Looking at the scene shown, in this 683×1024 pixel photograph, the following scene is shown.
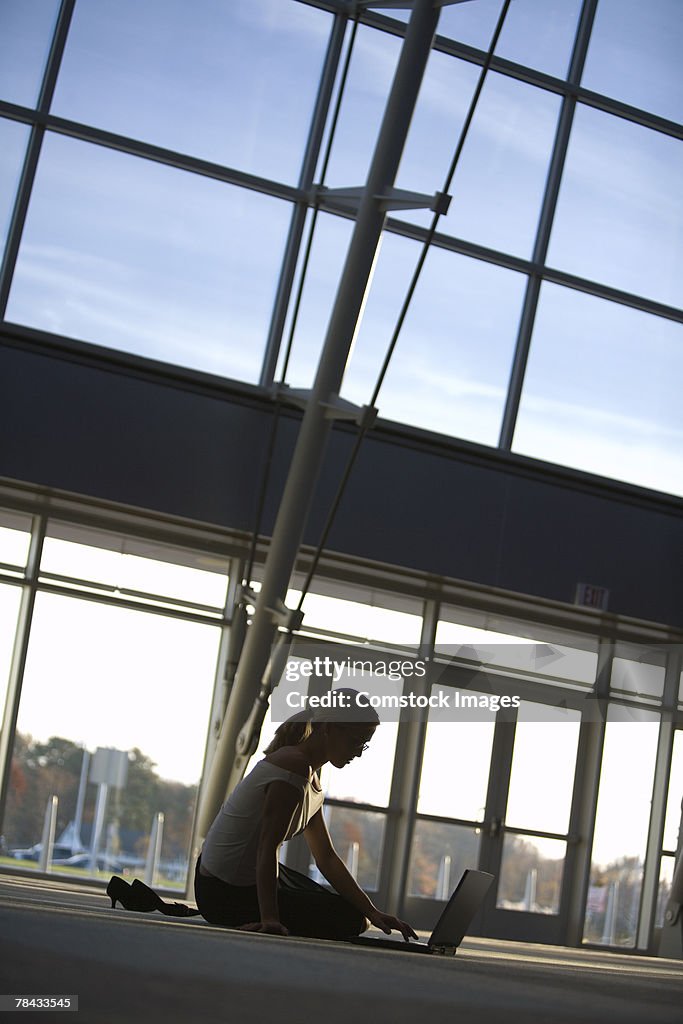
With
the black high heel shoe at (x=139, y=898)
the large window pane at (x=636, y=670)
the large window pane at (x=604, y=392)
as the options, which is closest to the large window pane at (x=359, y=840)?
the large window pane at (x=636, y=670)

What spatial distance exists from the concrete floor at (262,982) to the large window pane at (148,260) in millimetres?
6354

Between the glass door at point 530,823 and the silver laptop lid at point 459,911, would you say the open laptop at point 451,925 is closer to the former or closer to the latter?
the silver laptop lid at point 459,911

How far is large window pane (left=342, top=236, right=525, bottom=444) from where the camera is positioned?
10.4 m

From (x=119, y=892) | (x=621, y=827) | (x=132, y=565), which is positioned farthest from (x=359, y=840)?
(x=119, y=892)

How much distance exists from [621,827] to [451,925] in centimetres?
802

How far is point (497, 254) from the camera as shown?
424 inches

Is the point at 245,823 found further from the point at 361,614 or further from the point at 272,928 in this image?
the point at 361,614

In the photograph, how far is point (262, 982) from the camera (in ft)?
8.16

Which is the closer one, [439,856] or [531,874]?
[439,856]

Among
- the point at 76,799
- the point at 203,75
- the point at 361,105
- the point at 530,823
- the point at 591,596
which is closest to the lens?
the point at 76,799

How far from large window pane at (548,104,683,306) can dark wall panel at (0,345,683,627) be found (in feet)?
6.57

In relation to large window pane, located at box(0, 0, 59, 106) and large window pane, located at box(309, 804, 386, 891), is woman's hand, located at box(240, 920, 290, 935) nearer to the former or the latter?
large window pane, located at box(309, 804, 386, 891)

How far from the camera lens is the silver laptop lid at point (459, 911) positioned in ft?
14.3

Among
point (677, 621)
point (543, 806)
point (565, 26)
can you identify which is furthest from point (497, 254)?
point (543, 806)
